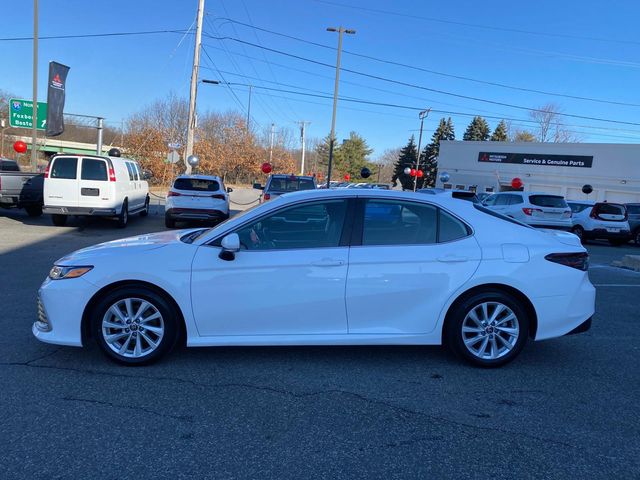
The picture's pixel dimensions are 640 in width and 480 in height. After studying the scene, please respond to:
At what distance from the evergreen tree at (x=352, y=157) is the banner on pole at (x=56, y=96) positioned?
243 ft

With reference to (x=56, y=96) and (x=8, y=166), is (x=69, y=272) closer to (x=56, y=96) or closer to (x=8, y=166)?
(x=8, y=166)

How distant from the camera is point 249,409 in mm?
3543

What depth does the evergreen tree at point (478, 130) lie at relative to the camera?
7381 centimetres

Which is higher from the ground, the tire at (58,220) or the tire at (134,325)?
the tire at (134,325)

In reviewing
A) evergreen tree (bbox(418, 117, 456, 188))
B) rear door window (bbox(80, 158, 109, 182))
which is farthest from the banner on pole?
evergreen tree (bbox(418, 117, 456, 188))

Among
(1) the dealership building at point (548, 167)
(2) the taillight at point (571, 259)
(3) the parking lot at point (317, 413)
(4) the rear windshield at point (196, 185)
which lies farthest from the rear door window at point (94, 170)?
(1) the dealership building at point (548, 167)

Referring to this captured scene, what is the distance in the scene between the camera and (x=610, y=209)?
17.9 metres

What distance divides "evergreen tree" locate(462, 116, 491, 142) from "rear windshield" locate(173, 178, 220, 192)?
215ft

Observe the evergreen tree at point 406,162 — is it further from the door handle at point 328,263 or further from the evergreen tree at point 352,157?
the door handle at point 328,263

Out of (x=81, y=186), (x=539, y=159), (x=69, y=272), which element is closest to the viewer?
(x=69, y=272)

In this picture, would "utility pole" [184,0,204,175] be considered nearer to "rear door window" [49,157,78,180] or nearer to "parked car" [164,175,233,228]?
"parked car" [164,175,233,228]

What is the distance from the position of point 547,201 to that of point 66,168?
1514 cm

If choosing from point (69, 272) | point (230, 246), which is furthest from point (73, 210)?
point (230, 246)

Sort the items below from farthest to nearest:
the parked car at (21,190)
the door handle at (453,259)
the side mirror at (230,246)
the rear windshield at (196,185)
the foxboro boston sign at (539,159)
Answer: the foxboro boston sign at (539,159) < the rear windshield at (196,185) < the parked car at (21,190) < the door handle at (453,259) < the side mirror at (230,246)
